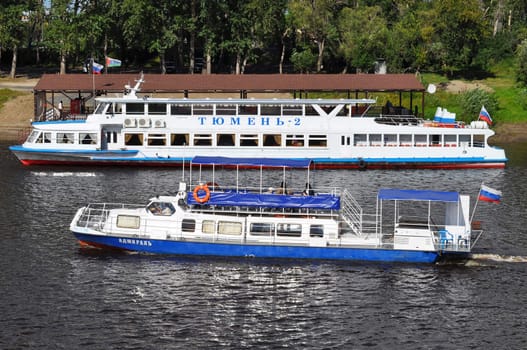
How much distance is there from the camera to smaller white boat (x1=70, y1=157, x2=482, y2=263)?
A: 4709cm

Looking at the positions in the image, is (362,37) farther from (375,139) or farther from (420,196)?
(420,196)

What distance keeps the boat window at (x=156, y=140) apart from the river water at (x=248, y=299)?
2590 centimetres

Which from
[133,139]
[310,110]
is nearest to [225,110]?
[310,110]

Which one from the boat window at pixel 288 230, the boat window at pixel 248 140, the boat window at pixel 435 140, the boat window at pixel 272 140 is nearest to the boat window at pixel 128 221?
the boat window at pixel 288 230

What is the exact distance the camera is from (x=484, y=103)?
107 metres

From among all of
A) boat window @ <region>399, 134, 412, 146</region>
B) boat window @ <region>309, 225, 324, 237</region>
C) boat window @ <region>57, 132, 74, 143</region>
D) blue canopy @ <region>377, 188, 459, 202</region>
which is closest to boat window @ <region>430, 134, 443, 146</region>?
boat window @ <region>399, 134, 412, 146</region>

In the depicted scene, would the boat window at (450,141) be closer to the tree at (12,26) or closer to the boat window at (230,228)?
the boat window at (230,228)

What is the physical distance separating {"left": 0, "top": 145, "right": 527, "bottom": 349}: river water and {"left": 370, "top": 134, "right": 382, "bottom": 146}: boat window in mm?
26426

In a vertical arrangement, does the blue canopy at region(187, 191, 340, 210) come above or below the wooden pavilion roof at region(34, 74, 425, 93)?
below

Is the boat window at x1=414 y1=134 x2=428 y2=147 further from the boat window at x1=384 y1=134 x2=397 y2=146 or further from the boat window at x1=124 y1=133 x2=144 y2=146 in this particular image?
the boat window at x1=124 y1=133 x2=144 y2=146

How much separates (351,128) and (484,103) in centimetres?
3249

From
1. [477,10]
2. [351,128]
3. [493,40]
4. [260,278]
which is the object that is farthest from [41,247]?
[493,40]

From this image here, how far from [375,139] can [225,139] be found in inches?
544

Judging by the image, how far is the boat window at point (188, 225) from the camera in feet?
159
